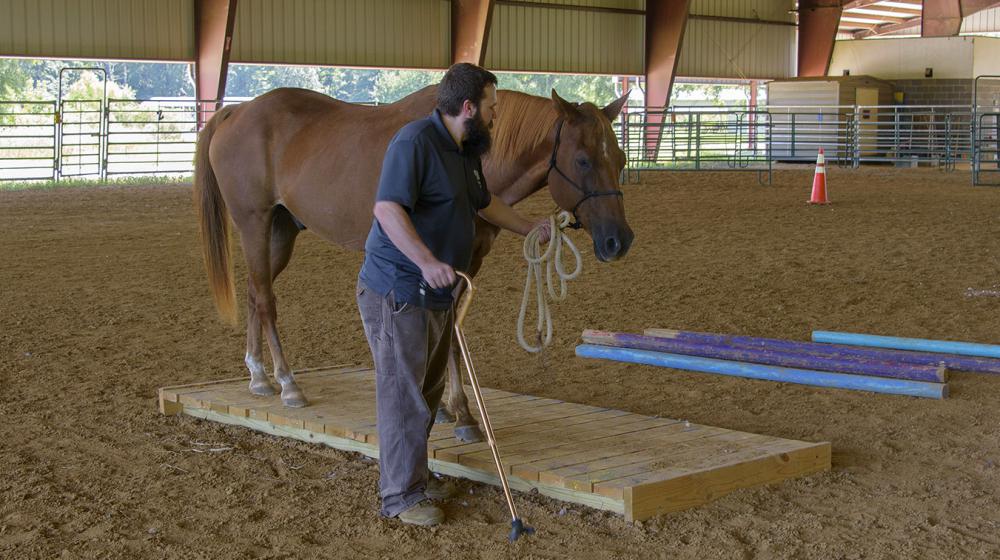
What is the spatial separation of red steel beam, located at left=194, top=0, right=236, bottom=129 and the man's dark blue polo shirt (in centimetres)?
1721

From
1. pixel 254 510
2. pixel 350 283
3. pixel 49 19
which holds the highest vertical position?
pixel 49 19

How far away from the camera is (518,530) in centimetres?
345

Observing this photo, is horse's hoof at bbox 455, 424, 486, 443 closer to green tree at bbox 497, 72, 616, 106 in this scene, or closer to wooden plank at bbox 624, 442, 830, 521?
wooden plank at bbox 624, 442, 830, 521

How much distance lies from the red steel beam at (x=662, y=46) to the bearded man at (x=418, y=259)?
906 inches

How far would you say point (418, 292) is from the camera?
3.55 metres

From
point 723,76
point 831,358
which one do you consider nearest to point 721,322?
point 831,358

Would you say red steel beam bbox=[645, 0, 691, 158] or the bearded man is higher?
red steel beam bbox=[645, 0, 691, 158]

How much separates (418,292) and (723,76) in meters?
27.4

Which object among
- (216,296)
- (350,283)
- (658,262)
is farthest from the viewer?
(658,262)

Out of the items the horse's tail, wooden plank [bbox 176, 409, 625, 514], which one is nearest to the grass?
the horse's tail

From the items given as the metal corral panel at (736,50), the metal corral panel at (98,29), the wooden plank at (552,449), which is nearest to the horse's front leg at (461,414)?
the wooden plank at (552,449)

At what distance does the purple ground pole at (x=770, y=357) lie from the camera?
542 cm

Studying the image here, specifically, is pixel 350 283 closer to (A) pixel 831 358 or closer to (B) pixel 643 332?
(B) pixel 643 332

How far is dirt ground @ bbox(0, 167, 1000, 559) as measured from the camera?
137 inches
